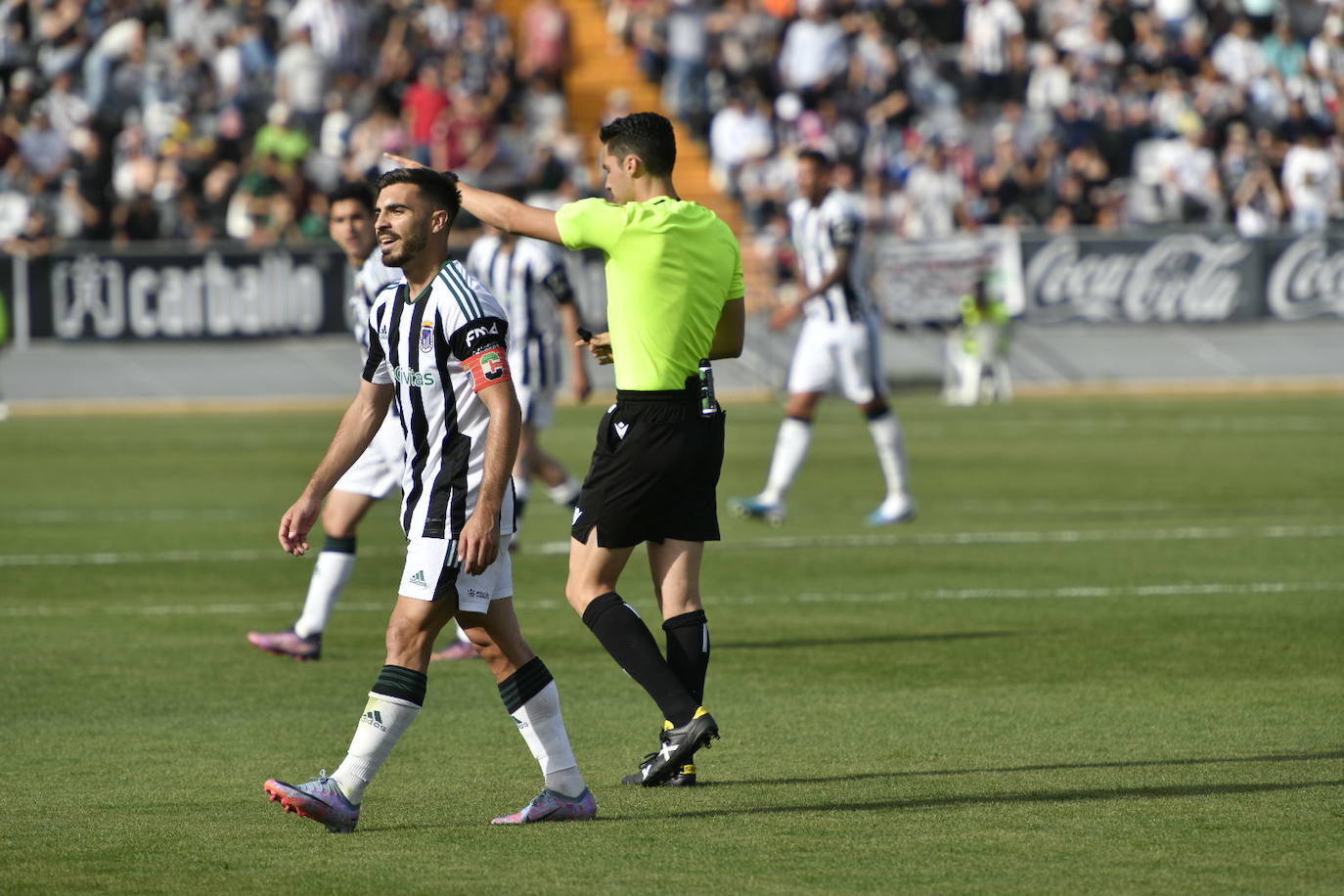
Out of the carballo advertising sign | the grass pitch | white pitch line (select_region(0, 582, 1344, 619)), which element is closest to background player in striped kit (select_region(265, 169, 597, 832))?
the grass pitch

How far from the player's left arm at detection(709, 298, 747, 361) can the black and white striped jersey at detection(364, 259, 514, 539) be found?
3.76 ft

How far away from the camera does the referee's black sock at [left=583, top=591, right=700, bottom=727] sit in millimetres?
6898

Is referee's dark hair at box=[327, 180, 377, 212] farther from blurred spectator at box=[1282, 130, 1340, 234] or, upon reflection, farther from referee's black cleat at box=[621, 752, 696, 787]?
blurred spectator at box=[1282, 130, 1340, 234]

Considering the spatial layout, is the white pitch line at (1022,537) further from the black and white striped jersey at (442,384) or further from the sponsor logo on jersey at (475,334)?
the sponsor logo on jersey at (475,334)

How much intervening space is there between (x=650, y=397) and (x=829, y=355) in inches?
340

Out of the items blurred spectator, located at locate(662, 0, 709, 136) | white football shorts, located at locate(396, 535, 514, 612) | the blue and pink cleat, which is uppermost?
blurred spectator, located at locate(662, 0, 709, 136)

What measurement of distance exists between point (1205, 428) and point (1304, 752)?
1687cm

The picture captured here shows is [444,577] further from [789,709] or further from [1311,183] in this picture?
[1311,183]

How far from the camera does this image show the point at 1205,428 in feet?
78.6

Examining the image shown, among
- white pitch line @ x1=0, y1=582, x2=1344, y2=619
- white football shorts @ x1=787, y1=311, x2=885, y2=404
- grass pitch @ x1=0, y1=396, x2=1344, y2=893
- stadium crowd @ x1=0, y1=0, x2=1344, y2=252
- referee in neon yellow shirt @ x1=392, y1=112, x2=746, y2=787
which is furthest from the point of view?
stadium crowd @ x1=0, y1=0, x2=1344, y2=252

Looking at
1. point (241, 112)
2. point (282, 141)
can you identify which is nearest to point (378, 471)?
point (282, 141)

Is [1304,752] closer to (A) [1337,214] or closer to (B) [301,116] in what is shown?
(B) [301,116]

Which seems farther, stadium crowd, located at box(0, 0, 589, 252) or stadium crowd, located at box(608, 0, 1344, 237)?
stadium crowd, located at box(608, 0, 1344, 237)

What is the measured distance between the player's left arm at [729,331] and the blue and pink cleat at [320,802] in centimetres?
204
